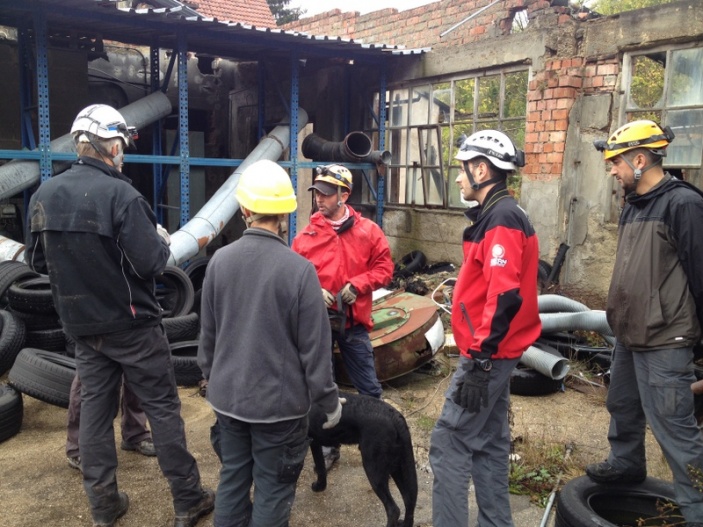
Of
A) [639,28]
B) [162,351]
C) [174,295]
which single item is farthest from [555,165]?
[162,351]

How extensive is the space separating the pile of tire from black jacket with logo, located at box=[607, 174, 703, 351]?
136 inches

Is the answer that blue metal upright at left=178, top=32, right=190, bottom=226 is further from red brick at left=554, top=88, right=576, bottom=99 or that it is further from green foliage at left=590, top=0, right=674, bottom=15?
green foliage at left=590, top=0, right=674, bottom=15

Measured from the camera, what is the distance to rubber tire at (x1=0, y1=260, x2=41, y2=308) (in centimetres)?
575

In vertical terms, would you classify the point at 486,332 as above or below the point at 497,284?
below

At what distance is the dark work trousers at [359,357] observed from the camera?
4199 mm

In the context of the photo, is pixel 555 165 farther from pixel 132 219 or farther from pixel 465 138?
pixel 132 219

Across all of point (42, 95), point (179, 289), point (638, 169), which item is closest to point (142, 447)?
point (179, 289)

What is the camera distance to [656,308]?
3.06m

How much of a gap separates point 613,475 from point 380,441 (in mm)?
1323

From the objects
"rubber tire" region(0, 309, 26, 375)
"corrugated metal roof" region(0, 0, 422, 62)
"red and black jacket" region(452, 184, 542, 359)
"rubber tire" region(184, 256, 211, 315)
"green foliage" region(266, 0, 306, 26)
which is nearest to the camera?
"red and black jacket" region(452, 184, 542, 359)

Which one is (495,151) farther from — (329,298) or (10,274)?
(10,274)

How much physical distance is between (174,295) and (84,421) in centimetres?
387

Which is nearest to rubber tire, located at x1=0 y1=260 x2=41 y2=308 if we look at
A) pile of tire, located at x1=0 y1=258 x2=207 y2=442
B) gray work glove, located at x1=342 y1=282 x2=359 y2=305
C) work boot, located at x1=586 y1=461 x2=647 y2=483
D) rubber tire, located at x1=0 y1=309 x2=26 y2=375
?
pile of tire, located at x1=0 y1=258 x2=207 y2=442

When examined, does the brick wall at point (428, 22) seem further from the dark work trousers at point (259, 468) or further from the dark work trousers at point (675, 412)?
the dark work trousers at point (259, 468)
